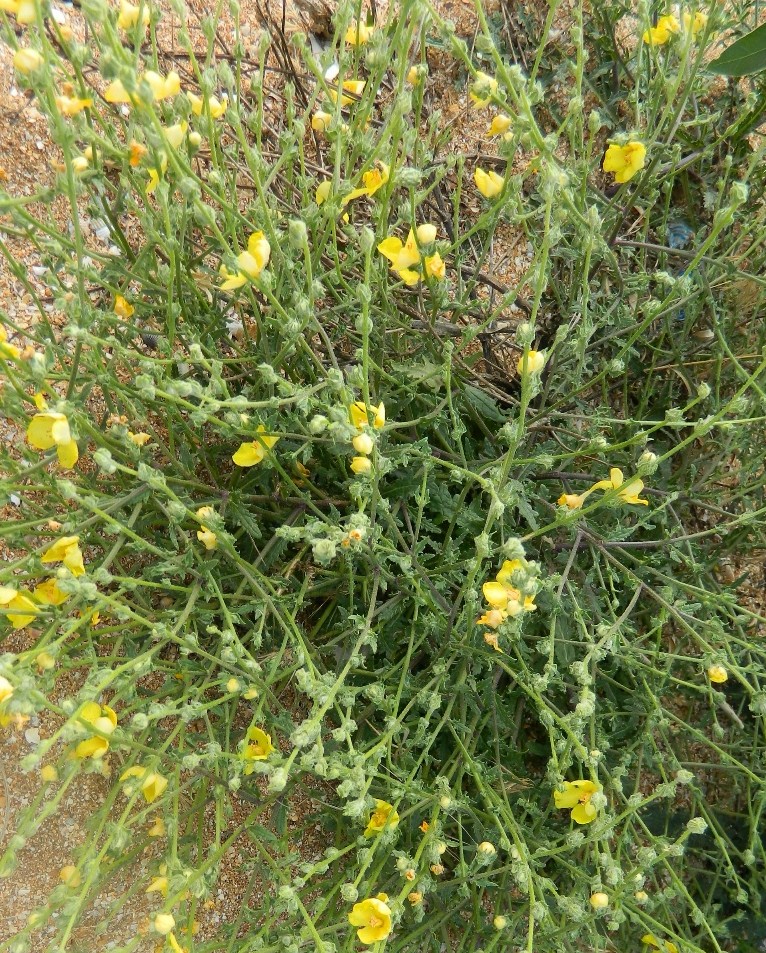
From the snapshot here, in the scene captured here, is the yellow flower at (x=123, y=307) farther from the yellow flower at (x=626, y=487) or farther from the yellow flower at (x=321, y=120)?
the yellow flower at (x=626, y=487)

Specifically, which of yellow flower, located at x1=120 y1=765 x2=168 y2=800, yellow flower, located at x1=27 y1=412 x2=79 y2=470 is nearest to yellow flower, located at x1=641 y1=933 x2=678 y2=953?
yellow flower, located at x1=120 y1=765 x2=168 y2=800

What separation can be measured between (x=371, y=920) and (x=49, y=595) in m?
0.74

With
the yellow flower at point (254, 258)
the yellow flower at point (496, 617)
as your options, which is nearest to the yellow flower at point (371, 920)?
the yellow flower at point (496, 617)

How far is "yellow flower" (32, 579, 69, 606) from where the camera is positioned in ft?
4.30

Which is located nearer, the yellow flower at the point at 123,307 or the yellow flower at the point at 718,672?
the yellow flower at the point at 718,672

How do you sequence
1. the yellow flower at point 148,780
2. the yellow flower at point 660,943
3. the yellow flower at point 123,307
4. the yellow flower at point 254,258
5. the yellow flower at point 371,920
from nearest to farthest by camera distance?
the yellow flower at point 254,258, the yellow flower at point 371,920, the yellow flower at point 148,780, the yellow flower at point 660,943, the yellow flower at point 123,307

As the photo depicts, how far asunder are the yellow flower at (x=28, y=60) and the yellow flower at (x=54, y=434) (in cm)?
44

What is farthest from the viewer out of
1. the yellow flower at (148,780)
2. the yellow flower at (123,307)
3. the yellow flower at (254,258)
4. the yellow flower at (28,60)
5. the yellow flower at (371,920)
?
the yellow flower at (123,307)

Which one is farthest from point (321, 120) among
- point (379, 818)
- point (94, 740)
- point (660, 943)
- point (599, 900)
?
point (660, 943)

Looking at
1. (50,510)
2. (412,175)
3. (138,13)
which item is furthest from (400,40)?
(50,510)

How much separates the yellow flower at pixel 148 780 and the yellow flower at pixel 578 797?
69cm

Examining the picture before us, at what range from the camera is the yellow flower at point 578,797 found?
139 centimetres

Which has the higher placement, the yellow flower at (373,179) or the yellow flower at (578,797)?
the yellow flower at (373,179)

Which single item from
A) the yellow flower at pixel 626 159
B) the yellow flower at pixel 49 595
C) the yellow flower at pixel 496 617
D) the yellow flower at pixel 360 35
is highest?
the yellow flower at pixel 360 35
